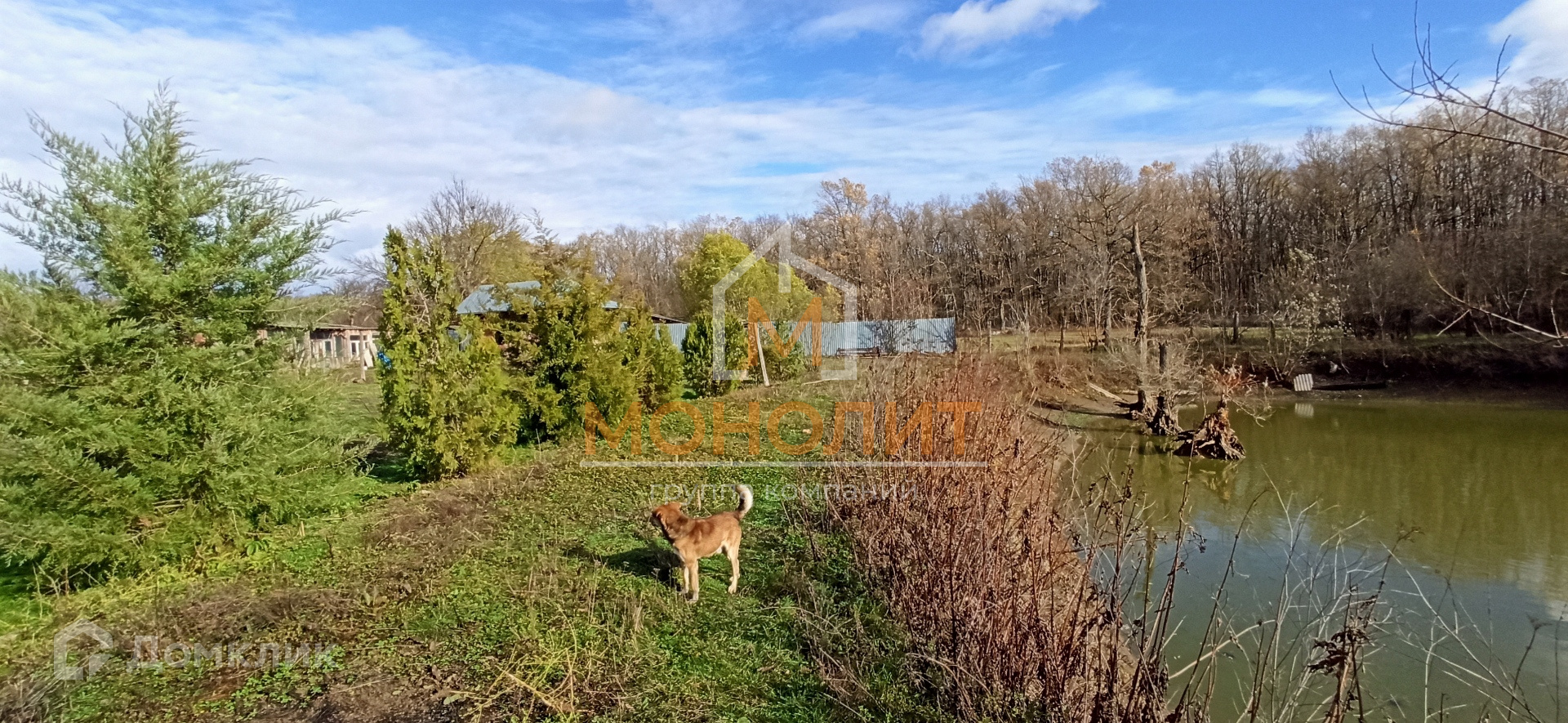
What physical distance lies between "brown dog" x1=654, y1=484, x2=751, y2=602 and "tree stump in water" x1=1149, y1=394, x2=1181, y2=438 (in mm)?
12134

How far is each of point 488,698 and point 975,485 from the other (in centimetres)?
320

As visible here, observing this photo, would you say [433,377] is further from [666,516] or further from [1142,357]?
[1142,357]

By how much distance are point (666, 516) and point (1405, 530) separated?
29.9 ft

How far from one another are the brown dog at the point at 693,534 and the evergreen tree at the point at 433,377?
3.89 m

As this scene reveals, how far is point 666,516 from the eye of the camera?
449 centimetres

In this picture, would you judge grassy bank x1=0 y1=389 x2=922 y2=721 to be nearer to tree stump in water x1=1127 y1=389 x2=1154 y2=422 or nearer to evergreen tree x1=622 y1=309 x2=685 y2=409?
evergreen tree x1=622 y1=309 x2=685 y2=409

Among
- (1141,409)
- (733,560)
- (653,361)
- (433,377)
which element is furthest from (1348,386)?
(433,377)

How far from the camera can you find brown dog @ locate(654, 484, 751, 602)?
14.6 feet

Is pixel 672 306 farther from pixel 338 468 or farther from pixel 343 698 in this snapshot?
pixel 343 698

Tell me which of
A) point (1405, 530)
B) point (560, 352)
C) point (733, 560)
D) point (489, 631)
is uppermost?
point (560, 352)

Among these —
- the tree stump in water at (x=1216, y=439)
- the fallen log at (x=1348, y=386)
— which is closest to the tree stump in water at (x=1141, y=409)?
the tree stump in water at (x=1216, y=439)

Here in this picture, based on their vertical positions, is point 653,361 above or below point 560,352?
below

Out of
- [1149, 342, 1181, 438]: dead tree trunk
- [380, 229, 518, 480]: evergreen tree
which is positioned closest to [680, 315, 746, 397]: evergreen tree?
[380, 229, 518, 480]: evergreen tree

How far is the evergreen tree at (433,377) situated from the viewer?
7.18 meters
